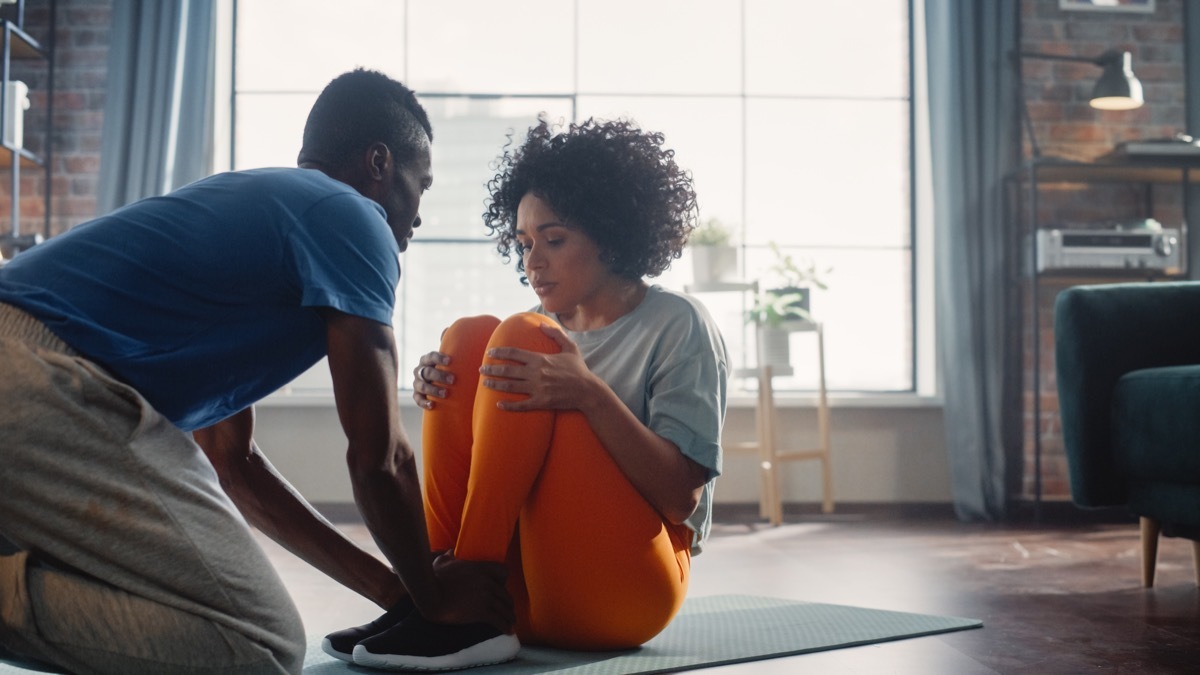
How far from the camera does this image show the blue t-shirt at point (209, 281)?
3.95ft

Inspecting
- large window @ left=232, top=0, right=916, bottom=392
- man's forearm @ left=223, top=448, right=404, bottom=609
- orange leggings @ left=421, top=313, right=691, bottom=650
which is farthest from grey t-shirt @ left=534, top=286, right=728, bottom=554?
large window @ left=232, top=0, right=916, bottom=392

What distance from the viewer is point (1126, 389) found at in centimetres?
253

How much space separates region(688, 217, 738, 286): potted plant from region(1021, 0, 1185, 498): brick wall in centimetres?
127

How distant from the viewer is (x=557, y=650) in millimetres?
1714

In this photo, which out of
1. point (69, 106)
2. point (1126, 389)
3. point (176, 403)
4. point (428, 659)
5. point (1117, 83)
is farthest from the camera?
point (69, 106)

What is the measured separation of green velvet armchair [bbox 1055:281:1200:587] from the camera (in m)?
2.45

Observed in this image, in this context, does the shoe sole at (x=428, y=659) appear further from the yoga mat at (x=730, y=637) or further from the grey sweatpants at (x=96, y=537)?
the grey sweatpants at (x=96, y=537)

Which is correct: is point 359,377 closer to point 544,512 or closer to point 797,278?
point 544,512

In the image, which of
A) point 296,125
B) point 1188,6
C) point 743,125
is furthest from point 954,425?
point 296,125

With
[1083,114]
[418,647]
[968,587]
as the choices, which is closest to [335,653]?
[418,647]

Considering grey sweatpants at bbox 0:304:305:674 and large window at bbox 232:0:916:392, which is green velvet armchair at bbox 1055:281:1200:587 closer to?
grey sweatpants at bbox 0:304:305:674

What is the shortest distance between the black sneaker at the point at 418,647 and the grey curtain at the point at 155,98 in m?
3.23

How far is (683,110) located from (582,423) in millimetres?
3409

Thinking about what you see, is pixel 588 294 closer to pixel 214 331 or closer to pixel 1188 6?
pixel 214 331
